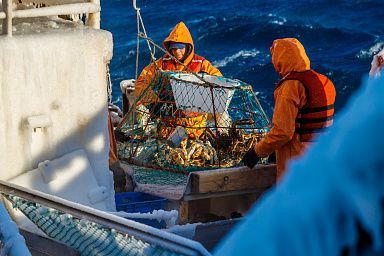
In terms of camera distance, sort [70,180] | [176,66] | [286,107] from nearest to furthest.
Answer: [70,180] < [286,107] < [176,66]

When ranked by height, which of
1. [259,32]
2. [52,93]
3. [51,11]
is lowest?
[259,32]

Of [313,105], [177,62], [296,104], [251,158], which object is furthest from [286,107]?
[177,62]

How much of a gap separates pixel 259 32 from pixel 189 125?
14.0m

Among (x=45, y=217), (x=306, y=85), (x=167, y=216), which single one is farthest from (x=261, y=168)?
(x=45, y=217)

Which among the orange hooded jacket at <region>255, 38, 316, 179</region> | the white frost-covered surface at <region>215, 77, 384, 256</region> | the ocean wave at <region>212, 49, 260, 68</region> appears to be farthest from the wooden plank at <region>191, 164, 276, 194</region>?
the ocean wave at <region>212, 49, 260, 68</region>

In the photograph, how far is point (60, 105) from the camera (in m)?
5.19

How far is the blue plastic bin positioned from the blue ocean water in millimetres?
9975

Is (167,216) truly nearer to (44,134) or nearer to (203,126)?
(44,134)

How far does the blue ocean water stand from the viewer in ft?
61.4

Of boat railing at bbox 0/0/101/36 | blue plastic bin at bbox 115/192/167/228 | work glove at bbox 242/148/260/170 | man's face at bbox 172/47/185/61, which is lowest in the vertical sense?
blue plastic bin at bbox 115/192/167/228

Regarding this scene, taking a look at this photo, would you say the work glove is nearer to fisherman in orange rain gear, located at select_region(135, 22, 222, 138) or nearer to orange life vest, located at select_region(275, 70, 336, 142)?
orange life vest, located at select_region(275, 70, 336, 142)

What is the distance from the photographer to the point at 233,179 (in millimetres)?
6285

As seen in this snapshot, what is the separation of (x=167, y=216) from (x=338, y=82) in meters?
13.3

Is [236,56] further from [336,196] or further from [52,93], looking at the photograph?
[336,196]
